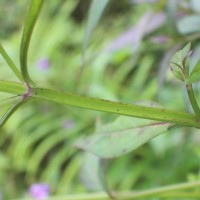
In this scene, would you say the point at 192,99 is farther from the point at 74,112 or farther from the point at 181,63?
the point at 74,112

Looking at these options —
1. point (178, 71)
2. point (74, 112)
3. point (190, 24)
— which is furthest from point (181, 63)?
point (74, 112)

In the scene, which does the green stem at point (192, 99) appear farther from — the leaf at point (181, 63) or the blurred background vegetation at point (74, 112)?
the blurred background vegetation at point (74, 112)

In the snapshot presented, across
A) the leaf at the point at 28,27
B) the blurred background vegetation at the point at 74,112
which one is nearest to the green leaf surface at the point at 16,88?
the leaf at the point at 28,27

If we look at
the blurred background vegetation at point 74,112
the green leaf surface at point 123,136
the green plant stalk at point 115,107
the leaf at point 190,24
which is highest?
the blurred background vegetation at point 74,112

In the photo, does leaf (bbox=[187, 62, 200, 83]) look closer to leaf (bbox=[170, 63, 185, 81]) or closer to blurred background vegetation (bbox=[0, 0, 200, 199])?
leaf (bbox=[170, 63, 185, 81])

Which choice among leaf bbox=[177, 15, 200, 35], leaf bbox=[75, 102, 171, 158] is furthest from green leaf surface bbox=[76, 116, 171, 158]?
leaf bbox=[177, 15, 200, 35]

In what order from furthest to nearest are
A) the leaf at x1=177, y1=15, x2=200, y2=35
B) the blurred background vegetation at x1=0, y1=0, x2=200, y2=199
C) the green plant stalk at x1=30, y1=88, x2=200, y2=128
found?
the blurred background vegetation at x1=0, y1=0, x2=200, y2=199 < the leaf at x1=177, y1=15, x2=200, y2=35 < the green plant stalk at x1=30, y1=88, x2=200, y2=128
